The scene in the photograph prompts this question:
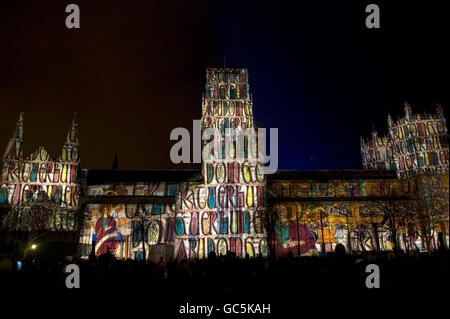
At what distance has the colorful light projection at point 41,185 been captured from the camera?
1860 inches

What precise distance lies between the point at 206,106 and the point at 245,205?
18.7 meters

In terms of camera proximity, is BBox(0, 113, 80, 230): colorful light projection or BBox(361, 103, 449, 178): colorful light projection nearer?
BBox(0, 113, 80, 230): colorful light projection

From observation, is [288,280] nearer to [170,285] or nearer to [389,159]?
[170,285]

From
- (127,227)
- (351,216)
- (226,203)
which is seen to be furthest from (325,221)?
(127,227)

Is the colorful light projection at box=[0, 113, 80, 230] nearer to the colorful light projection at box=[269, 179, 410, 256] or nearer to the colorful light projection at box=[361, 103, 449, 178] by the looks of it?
the colorful light projection at box=[269, 179, 410, 256]

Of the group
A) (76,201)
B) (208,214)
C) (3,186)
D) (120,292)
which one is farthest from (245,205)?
(120,292)

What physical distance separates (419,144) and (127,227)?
48.7m

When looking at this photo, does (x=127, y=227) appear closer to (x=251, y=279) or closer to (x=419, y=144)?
(x=251, y=279)

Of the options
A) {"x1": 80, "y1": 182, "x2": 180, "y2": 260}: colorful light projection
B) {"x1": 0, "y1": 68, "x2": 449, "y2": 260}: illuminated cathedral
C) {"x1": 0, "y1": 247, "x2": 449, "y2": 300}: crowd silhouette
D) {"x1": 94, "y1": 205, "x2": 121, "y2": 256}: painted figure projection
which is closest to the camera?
{"x1": 0, "y1": 247, "x2": 449, "y2": 300}: crowd silhouette

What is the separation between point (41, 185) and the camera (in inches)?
1964

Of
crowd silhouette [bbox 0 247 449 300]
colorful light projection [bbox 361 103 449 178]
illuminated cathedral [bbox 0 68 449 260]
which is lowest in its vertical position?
crowd silhouette [bbox 0 247 449 300]

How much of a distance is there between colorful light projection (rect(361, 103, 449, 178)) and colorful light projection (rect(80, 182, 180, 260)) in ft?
130

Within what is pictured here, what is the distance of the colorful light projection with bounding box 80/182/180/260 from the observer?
4684 cm

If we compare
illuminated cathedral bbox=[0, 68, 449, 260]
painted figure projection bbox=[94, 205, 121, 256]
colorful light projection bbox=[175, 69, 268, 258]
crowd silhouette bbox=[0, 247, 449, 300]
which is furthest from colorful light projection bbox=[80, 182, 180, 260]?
crowd silhouette bbox=[0, 247, 449, 300]
